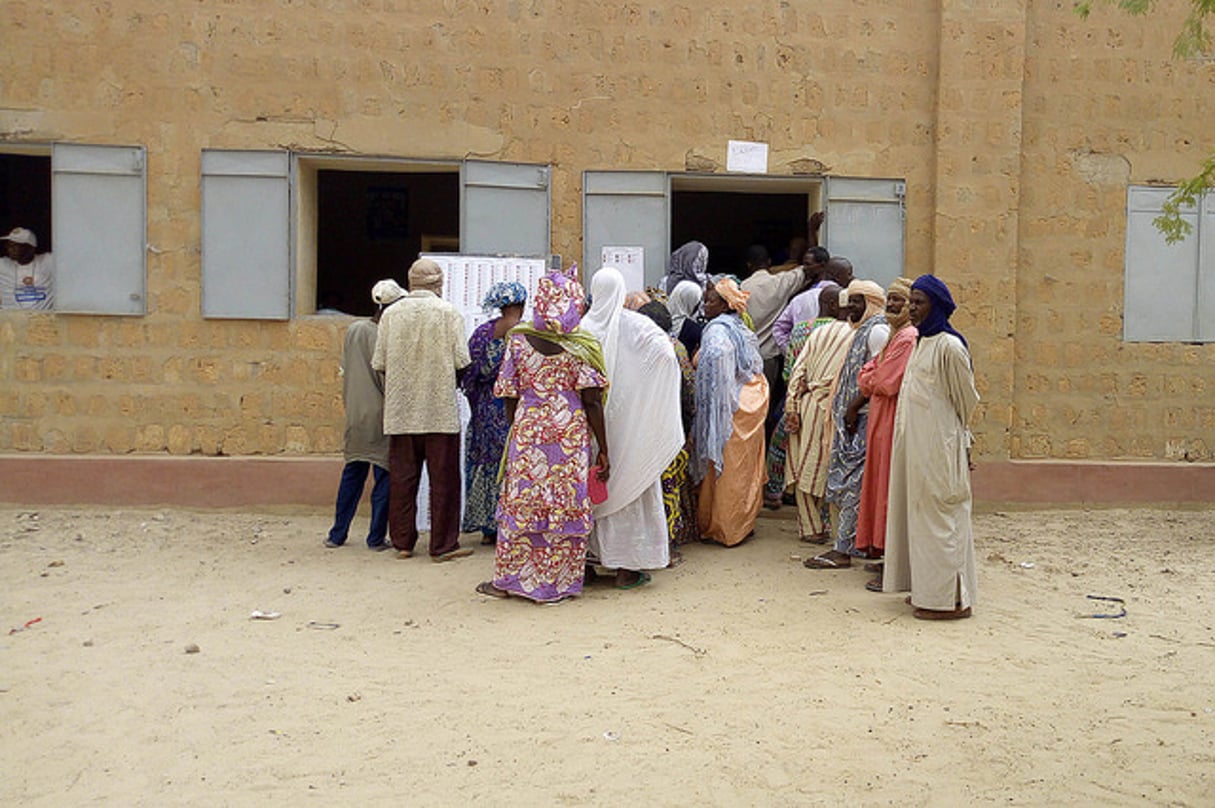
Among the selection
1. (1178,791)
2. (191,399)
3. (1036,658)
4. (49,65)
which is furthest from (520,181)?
(1178,791)

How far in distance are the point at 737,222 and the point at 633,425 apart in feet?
23.7

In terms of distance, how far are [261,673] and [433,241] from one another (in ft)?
24.3

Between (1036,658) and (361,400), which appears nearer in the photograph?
(1036,658)

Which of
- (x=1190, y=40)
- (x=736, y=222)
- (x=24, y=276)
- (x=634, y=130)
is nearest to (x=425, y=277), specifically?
(x=634, y=130)

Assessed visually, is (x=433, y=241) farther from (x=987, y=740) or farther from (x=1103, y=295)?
(x=987, y=740)

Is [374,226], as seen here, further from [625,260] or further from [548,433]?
[548,433]

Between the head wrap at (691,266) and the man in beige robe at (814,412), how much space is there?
2.95 feet

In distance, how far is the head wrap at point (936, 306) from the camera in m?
4.93

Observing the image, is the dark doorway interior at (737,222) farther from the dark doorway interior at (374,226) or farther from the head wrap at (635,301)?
the head wrap at (635,301)

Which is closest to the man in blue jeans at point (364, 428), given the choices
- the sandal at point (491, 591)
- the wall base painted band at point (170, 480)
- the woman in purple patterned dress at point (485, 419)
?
the woman in purple patterned dress at point (485, 419)

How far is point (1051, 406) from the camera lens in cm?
801

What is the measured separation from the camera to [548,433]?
5.31 metres

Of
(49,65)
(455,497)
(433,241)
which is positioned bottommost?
→ (455,497)

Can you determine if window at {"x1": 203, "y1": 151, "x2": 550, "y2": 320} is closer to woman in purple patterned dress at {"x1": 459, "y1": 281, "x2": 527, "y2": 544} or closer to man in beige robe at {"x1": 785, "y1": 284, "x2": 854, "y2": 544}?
woman in purple patterned dress at {"x1": 459, "y1": 281, "x2": 527, "y2": 544}
